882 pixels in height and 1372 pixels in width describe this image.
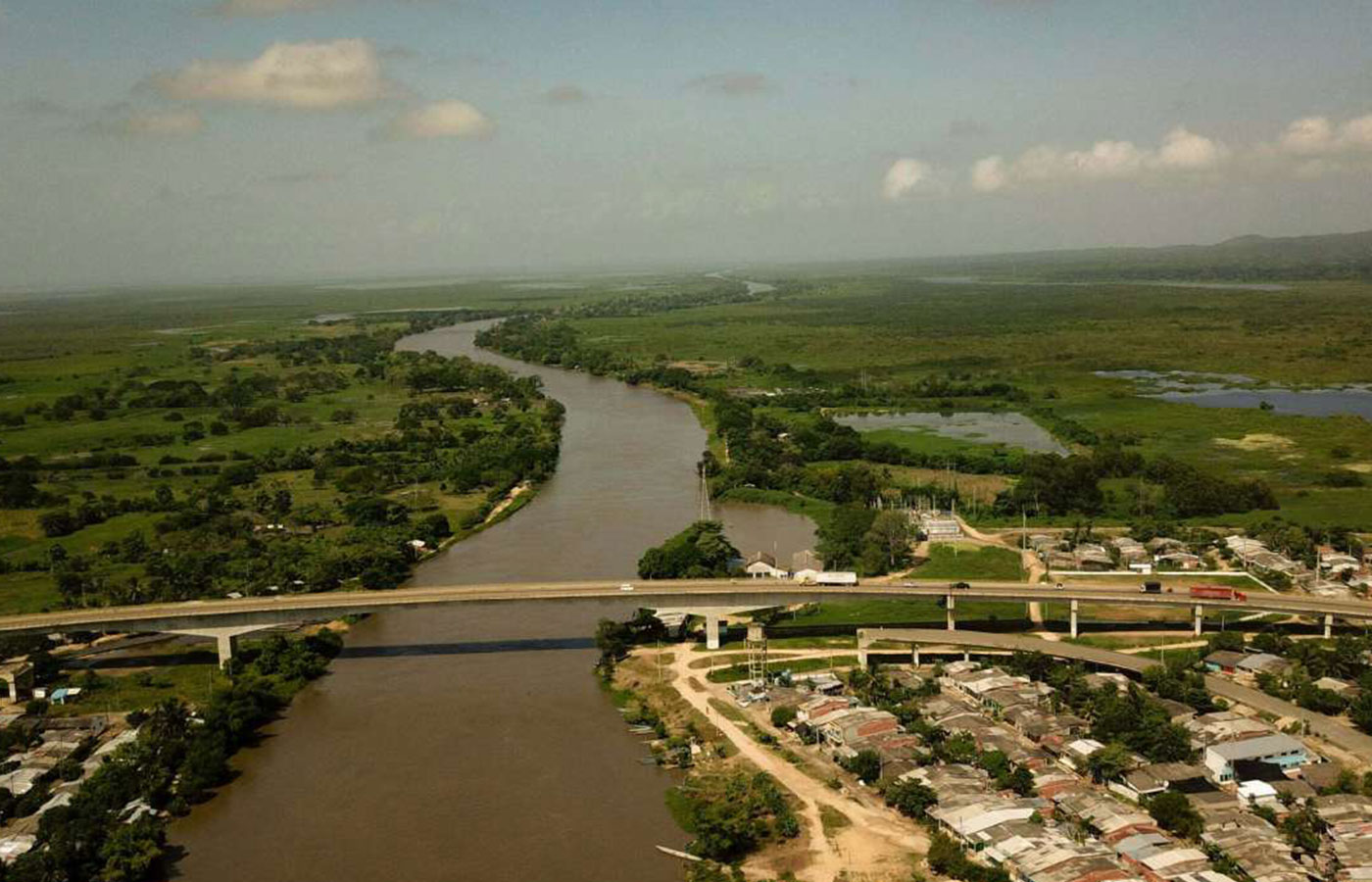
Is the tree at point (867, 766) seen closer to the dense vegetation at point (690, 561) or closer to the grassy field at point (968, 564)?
the dense vegetation at point (690, 561)

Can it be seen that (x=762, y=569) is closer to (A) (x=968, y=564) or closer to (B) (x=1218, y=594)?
(A) (x=968, y=564)

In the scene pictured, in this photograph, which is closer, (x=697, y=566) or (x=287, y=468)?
(x=697, y=566)

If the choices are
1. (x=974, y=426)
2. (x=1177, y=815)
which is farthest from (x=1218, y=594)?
(x=974, y=426)

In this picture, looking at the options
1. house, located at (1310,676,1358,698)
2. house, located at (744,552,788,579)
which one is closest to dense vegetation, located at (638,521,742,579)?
house, located at (744,552,788,579)

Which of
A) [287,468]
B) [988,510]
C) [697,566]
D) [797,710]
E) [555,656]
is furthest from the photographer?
[287,468]

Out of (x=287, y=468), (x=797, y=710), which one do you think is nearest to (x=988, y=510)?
(x=797, y=710)

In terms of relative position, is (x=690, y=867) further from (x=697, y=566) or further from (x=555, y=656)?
(x=697, y=566)

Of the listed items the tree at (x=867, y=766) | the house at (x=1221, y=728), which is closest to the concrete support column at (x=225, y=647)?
the tree at (x=867, y=766)
